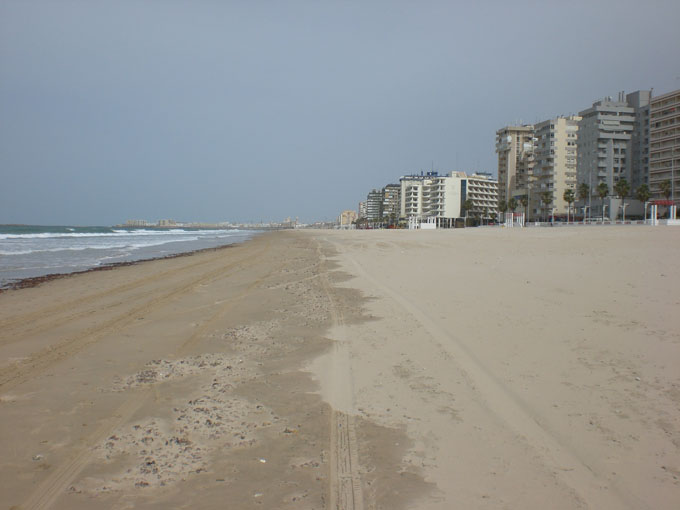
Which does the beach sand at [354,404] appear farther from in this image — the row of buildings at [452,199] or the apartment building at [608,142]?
the row of buildings at [452,199]

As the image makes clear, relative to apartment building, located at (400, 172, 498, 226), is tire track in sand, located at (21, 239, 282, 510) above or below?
below

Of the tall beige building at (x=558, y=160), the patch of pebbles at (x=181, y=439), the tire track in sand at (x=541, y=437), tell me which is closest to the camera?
the tire track in sand at (x=541, y=437)

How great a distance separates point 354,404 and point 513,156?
4706 inches

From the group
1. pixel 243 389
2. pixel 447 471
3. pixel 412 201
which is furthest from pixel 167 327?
pixel 412 201

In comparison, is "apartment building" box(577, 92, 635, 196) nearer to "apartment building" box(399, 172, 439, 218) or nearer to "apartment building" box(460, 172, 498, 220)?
"apartment building" box(460, 172, 498, 220)

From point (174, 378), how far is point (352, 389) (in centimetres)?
196

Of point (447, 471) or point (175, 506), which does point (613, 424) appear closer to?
point (447, 471)

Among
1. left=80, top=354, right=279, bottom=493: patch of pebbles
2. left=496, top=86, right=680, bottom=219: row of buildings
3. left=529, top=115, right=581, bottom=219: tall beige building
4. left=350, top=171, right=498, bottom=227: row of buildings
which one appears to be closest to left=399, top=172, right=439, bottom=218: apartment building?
left=350, top=171, right=498, bottom=227: row of buildings

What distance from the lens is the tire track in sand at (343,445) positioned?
9.11ft

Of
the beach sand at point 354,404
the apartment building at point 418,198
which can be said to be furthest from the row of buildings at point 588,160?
the beach sand at point 354,404

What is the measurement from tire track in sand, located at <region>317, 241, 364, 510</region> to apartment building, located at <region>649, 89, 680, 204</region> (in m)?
82.7

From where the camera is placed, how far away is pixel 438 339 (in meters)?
6.25

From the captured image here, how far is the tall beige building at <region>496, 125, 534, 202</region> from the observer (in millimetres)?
109156

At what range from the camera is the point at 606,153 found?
3287 inches
